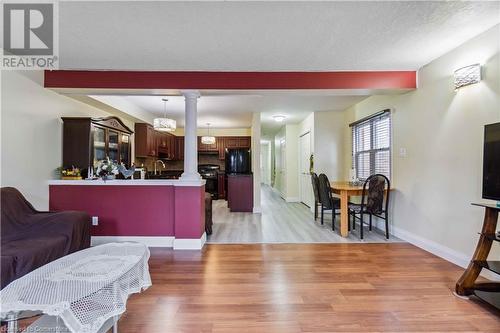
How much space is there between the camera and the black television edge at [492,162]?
1988 mm

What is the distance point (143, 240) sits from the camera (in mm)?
3570

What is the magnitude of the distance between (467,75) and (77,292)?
12.5 feet

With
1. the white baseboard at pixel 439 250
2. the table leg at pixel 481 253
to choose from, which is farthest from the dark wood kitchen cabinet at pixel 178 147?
the table leg at pixel 481 253

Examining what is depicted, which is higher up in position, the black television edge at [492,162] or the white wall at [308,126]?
the white wall at [308,126]

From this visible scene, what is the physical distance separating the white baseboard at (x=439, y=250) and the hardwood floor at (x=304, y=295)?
11 centimetres

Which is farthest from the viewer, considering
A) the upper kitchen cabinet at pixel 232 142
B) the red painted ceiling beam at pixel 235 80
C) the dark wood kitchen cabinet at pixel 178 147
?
the upper kitchen cabinet at pixel 232 142

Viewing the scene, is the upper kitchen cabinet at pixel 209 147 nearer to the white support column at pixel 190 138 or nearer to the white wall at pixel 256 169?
the white wall at pixel 256 169

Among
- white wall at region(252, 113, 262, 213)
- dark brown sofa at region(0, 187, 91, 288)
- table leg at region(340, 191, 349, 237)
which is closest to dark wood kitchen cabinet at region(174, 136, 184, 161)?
white wall at region(252, 113, 262, 213)

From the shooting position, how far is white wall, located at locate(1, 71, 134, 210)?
2818 mm

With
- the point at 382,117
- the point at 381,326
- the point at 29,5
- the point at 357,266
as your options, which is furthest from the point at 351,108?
the point at 29,5

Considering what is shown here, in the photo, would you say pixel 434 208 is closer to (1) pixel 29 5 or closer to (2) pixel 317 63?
(2) pixel 317 63

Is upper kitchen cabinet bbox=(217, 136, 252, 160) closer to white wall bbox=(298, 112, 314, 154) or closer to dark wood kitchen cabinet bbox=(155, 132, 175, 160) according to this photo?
dark wood kitchen cabinet bbox=(155, 132, 175, 160)

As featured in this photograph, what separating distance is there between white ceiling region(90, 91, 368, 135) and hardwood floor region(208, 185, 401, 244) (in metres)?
2.26

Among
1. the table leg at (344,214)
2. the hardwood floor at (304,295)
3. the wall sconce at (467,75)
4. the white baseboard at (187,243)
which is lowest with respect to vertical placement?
the hardwood floor at (304,295)
